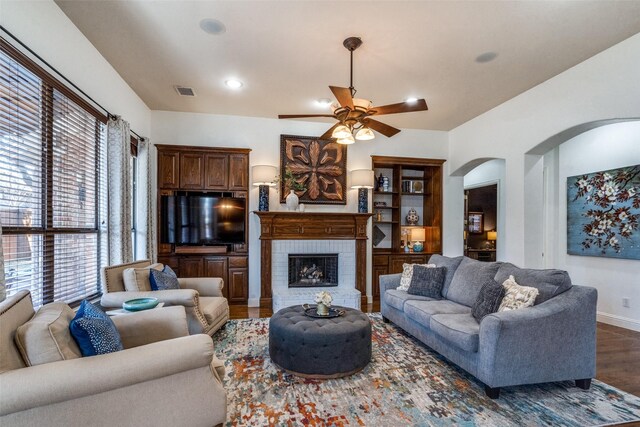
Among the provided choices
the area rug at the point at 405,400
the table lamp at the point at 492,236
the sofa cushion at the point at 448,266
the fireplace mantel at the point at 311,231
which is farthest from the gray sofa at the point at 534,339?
the table lamp at the point at 492,236

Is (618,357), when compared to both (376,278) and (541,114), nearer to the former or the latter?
(541,114)

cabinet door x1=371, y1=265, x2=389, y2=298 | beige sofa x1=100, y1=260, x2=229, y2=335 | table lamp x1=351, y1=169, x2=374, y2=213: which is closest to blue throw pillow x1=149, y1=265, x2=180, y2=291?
beige sofa x1=100, y1=260, x2=229, y2=335

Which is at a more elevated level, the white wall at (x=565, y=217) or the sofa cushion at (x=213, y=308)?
the white wall at (x=565, y=217)

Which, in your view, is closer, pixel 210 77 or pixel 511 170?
pixel 210 77

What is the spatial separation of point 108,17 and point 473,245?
839 cm

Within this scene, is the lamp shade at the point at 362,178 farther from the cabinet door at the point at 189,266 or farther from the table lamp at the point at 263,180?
the cabinet door at the point at 189,266

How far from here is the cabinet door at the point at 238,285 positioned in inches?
206

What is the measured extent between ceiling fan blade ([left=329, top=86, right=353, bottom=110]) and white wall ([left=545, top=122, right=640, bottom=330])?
4.03 m

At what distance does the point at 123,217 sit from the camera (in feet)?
12.1

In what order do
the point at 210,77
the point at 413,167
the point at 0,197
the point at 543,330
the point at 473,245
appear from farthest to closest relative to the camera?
the point at 473,245
the point at 413,167
the point at 210,77
the point at 543,330
the point at 0,197

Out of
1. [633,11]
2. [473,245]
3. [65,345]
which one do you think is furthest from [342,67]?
[473,245]

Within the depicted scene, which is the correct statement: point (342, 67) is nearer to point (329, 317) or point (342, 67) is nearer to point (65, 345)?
point (329, 317)

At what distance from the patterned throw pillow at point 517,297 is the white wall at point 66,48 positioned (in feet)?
13.7

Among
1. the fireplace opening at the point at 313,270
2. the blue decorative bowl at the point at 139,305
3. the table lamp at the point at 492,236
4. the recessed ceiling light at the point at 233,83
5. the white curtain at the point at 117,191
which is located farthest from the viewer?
the table lamp at the point at 492,236
